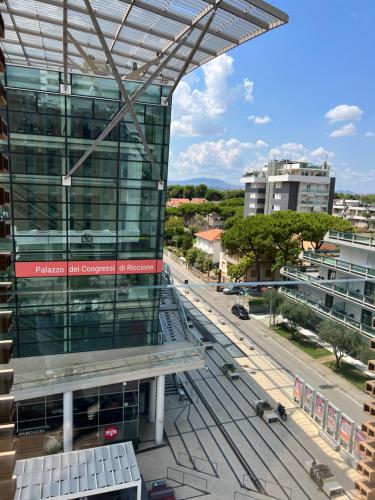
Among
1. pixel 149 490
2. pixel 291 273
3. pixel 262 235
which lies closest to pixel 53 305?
pixel 149 490

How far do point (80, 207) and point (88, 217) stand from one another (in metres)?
0.54

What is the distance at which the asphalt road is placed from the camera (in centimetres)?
2117

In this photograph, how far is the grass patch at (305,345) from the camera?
2748cm

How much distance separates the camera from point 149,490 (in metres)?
14.0

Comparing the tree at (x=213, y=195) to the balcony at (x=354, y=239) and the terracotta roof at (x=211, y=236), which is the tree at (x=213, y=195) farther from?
the balcony at (x=354, y=239)

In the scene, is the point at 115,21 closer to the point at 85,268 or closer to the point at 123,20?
the point at 123,20

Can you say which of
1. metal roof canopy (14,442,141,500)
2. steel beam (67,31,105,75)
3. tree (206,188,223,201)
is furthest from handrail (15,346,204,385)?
tree (206,188,223,201)

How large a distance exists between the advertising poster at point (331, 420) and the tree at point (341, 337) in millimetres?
5754

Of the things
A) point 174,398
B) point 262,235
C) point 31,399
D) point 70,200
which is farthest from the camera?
point 262,235

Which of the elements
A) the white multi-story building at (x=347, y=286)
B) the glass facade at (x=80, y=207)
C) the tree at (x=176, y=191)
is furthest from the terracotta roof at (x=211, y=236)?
the tree at (x=176, y=191)

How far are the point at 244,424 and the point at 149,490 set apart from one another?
636 centimetres

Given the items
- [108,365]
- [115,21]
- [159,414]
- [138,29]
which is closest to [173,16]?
[138,29]

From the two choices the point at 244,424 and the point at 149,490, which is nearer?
the point at 149,490

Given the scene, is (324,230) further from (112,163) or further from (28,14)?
(28,14)
